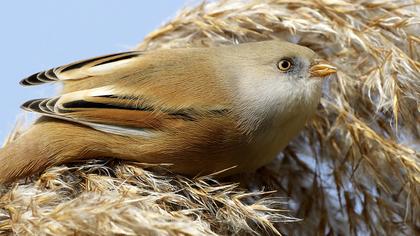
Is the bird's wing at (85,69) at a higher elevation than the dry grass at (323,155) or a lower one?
higher

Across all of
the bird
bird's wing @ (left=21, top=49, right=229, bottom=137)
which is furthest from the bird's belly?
bird's wing @ (left=21, top=49, right=229, bottom=137)

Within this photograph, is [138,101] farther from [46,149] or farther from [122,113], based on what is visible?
[46,149]

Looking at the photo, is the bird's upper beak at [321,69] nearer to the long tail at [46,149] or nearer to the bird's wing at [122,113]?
the bird's wing at [122,113]

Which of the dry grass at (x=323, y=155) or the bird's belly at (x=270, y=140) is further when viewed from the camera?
the bird's belly at (x=270, y=140)

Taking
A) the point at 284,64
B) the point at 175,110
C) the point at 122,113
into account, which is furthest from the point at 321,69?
the point at 122,113

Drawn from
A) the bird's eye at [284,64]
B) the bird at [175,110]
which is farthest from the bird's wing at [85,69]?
the bird's eye at [284,64]

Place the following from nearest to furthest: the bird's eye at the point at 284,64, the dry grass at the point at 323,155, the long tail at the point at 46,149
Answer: the dry grass at the point at 323,155 < the long tail at the point at 46,149 < the bird's eye at the point at 284,64

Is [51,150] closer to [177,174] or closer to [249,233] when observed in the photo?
[177,174]
